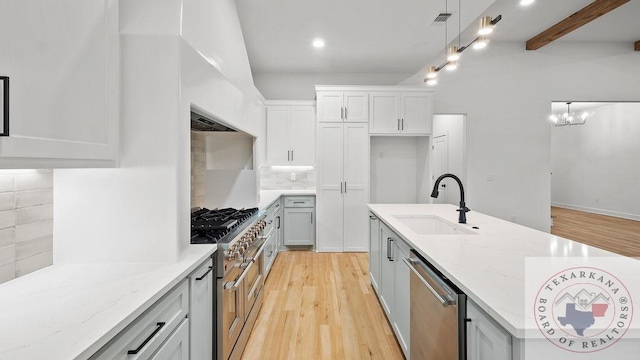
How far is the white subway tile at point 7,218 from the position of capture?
3.59 ft

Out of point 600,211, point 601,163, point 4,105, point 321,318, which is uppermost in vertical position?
point 601,163

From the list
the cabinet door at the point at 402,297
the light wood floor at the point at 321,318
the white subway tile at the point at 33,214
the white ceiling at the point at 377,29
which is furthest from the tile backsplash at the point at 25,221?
the white ceiling at the point at 377,29

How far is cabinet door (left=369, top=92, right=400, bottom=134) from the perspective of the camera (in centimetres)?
455

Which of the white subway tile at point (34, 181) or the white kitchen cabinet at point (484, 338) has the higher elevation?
the white subway tile at point (34, 181)

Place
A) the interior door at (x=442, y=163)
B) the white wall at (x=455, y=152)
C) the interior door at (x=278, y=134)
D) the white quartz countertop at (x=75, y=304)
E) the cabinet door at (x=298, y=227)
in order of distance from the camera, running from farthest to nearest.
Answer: the interior door at (x=442, y=163) < the white wall at (x=455, y=152) < the interior door at (x=278, y=134) < the cabinet door at (x=298, y=227) < the white quartz countertop at (x=75, y=304)

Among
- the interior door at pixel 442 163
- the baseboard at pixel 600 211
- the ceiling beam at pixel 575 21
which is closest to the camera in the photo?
the ceiling beam at pixel 575 21

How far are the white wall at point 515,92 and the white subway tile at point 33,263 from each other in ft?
17.3

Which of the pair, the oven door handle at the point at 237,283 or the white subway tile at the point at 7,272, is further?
the oven door handle at the point at 237,283

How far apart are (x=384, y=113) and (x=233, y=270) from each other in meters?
3.52

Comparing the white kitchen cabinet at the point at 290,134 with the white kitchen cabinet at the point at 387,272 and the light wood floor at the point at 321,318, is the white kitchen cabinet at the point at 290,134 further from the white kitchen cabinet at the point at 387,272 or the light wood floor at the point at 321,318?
the white kitchen cabinet at the point at 387,272

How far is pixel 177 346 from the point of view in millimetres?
1211

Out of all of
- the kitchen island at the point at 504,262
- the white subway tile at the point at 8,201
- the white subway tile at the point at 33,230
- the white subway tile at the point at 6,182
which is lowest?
the kitchen island at the point at 504,262

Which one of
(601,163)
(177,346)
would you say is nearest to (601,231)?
(601,163)

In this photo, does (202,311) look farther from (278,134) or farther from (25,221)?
(278,134)
